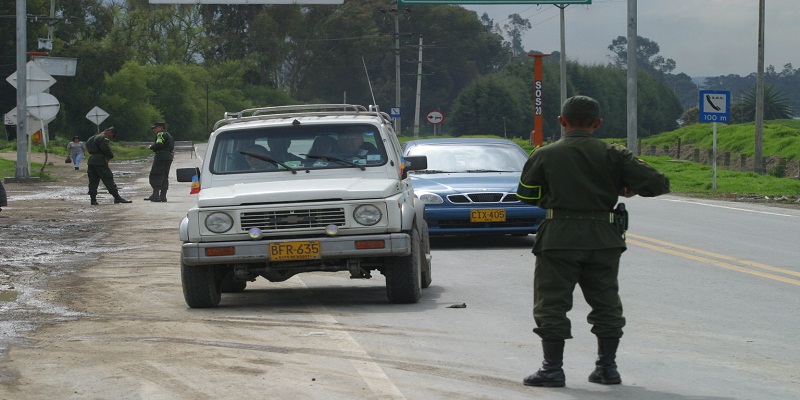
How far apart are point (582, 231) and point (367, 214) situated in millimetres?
3711

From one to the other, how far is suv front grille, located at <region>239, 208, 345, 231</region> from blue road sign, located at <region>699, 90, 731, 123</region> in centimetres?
2378

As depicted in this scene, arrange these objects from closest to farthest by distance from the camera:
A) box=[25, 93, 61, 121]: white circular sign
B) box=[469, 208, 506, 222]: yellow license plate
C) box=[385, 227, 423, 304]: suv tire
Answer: box=[385, 227, 423, 304]: suv tire < box=[469, 208, 506, 222]: yellow license plate < box=[25, 93, 61, 121]: white circular sign

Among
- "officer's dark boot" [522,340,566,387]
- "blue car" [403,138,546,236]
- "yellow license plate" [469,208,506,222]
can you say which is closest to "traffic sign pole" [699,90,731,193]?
"blue car" [403,138,546,236]

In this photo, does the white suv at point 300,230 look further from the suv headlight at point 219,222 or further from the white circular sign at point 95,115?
the white circular sign at point 95,115

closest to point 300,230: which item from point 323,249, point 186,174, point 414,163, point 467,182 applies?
point 323,249

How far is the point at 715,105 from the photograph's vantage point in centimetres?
3294

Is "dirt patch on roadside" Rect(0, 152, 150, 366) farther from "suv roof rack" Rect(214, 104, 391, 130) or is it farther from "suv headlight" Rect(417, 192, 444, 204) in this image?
"suv headlight" Rect(417, 192, 444, 204)

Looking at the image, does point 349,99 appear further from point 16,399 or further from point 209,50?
point 16,399

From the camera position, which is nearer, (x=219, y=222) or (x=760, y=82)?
(x=219, y=222)

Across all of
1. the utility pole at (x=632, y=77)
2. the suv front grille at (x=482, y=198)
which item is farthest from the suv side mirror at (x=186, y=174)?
the utility pole at (x=632, y=77)

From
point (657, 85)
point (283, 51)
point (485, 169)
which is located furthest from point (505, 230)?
point (657, 85)

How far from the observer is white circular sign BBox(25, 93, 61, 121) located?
1485 inches

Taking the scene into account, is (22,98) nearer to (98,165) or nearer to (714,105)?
(98,165)

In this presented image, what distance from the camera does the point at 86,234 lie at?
1975cm
